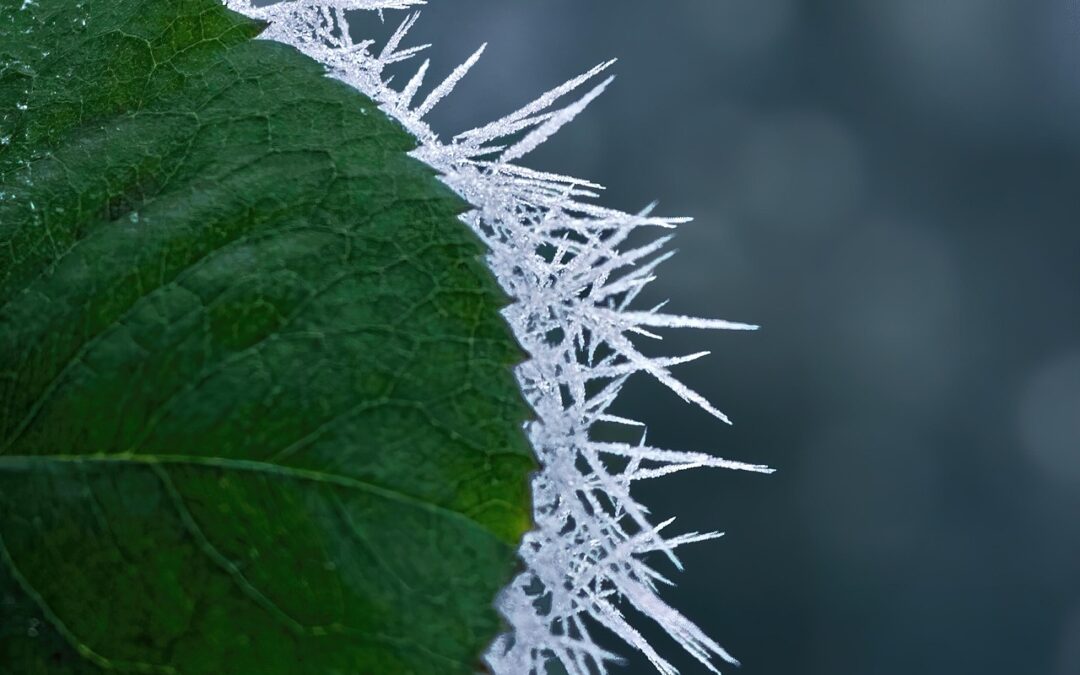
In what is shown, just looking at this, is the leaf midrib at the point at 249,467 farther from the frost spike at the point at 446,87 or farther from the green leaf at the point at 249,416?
the frost spike at the point at 446,87

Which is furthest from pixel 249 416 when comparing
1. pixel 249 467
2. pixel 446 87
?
pixel 446 87

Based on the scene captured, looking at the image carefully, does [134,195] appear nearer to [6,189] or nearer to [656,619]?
[6,189]

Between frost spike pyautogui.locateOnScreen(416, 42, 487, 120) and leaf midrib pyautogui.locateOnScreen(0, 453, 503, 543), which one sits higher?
frost spike pyautogui.locateOnScreen(416, 42, 487, 120)

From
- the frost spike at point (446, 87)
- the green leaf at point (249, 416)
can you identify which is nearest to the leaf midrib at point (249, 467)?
the green leaf at point (249, 416)

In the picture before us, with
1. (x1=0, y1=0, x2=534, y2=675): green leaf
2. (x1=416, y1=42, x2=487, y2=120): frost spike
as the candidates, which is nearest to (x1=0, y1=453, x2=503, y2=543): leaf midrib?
(x1=0, y1=0, x2=534, y2=675): green leaf

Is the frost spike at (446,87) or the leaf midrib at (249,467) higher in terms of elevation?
the frost spike at (446,87)

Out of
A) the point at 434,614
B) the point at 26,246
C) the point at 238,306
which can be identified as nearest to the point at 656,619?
the point at 434,614

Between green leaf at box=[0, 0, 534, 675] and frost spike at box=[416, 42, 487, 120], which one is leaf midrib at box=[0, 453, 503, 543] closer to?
green leaf at box=[0, 0, 534, 675]

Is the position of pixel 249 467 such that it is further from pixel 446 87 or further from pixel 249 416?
pixel 446 87
